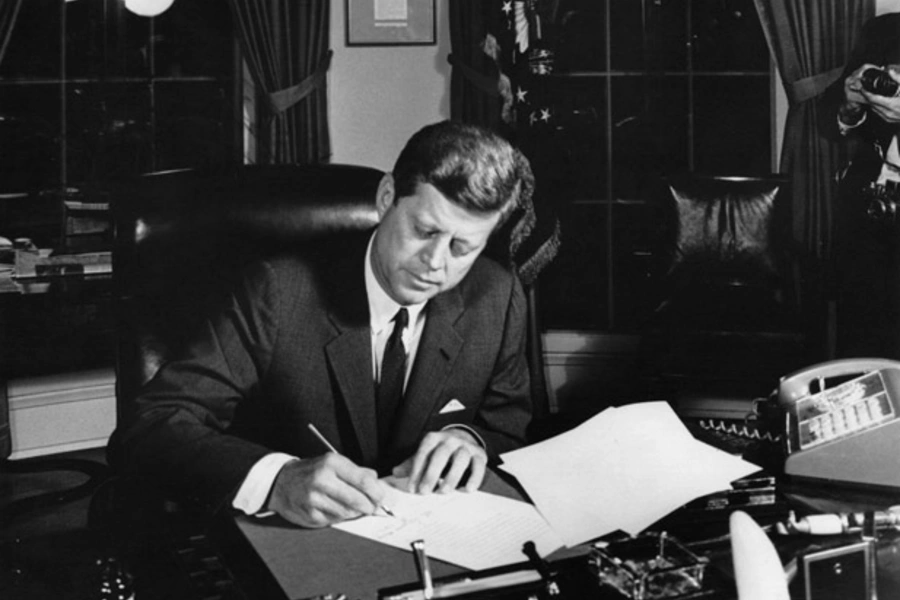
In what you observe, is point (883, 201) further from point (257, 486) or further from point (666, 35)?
point (257, 486)

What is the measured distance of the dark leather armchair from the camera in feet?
5.10

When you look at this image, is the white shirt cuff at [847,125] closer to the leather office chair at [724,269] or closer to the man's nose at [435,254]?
the leather office chair at [724,269]

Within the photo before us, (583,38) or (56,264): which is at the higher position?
(583,38)

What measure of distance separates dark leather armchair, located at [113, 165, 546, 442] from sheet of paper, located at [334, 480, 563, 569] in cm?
57

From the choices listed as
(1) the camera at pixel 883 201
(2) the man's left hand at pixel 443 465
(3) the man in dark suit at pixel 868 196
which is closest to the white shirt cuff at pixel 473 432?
(2) the man's left hand at pixel 443 465

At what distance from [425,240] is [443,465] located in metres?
0.37

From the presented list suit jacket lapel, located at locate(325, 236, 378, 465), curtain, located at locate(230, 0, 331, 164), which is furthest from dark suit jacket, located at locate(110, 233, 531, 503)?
curtain, located at locate(230, 0, 331, 164)

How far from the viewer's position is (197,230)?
160cm

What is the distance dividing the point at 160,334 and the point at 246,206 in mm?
258

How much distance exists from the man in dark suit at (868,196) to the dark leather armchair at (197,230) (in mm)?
1733

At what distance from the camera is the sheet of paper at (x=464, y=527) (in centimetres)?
102

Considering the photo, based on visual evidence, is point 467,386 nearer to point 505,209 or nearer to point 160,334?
point 505,209

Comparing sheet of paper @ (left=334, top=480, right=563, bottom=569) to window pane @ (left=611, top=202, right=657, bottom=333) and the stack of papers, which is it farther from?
window pane @ (left=611, top=202, right=657, bottom=333)

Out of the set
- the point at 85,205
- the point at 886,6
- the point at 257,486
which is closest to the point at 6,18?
the point at 85,205
